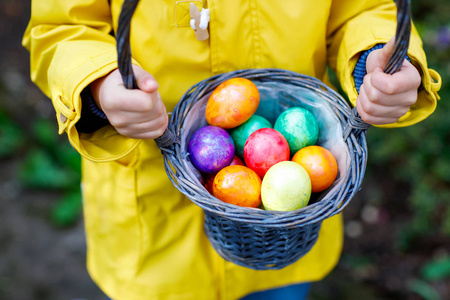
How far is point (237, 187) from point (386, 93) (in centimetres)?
42

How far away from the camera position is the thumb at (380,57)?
86 cm

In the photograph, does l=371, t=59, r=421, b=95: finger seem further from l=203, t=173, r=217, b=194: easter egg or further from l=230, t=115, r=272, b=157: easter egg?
l=203, t=173, r=217, b=194: easter egg

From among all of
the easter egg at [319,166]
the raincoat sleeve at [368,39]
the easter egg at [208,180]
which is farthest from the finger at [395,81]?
the easter egg at [208,180]

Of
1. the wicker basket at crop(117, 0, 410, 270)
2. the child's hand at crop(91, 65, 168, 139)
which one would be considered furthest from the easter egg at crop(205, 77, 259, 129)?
the child's hand at crop(91, 65, 168, 139)

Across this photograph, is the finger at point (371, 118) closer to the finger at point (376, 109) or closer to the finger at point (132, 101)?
the finger at point (376, 109)

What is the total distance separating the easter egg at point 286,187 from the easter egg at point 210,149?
0.15 m

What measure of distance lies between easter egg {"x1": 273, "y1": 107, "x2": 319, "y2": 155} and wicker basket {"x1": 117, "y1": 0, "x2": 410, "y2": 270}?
44 millimetres

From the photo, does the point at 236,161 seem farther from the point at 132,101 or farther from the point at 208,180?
the point at 132,101

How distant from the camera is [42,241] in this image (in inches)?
91.8

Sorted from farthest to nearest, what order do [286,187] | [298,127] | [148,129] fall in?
[298,127] → [286,187] → [148,129]

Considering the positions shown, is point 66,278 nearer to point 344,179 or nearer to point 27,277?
point 27,277

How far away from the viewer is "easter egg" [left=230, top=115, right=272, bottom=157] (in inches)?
47.4

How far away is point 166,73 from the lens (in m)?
1.09

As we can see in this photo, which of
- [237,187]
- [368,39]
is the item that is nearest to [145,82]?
[237,187]
